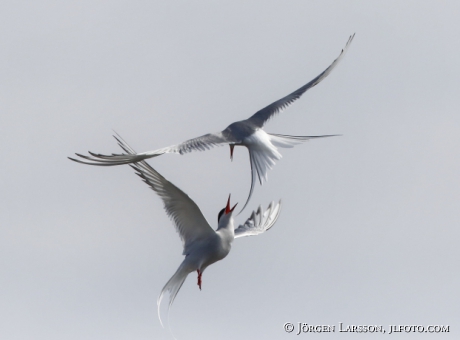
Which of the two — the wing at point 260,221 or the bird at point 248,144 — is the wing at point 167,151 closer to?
the bird at point 248,144

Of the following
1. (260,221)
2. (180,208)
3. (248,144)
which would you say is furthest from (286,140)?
(260,221)

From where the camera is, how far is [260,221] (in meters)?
16.0

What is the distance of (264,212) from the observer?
16.2m

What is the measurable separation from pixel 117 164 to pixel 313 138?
2.96m

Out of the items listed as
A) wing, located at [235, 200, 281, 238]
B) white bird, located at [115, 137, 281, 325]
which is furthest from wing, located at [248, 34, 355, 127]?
white bird, located at [115, 137, 281, 325]

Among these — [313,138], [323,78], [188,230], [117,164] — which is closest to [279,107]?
[323,78]

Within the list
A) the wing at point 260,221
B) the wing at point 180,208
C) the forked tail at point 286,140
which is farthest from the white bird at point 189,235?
the wing at point 260,221

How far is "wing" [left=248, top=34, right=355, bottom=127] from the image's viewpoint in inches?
588

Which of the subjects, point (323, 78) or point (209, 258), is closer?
point (209, 258)

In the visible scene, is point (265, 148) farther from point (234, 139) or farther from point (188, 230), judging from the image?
point (188, 230)

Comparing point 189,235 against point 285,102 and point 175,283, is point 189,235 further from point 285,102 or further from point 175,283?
point 285,102

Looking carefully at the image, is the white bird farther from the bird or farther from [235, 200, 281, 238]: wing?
[235, 200, 281, 238]: wing

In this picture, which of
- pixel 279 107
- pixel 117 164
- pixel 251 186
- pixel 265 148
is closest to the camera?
pixel 117 164

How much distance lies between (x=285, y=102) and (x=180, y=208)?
359 centimetres
